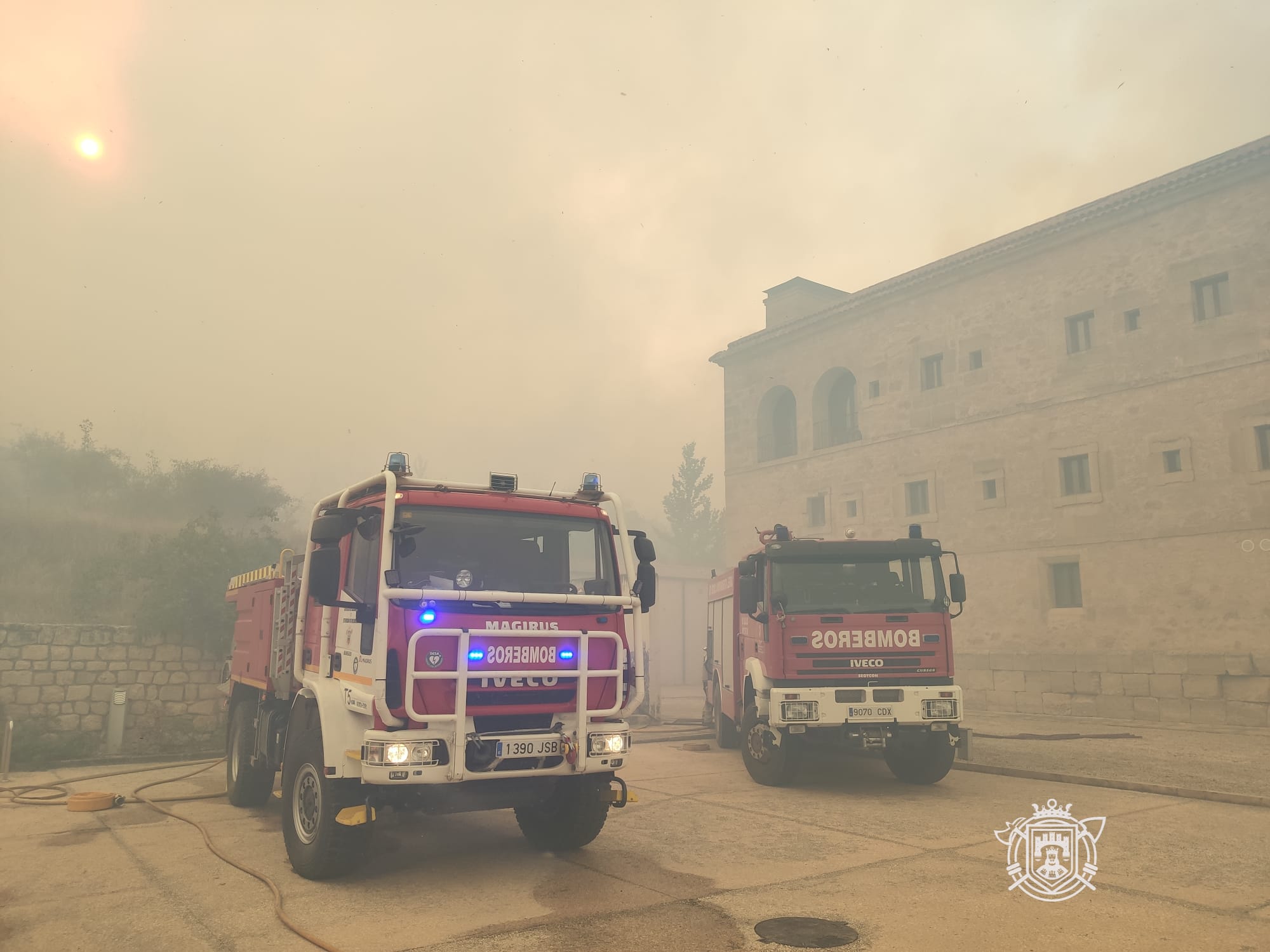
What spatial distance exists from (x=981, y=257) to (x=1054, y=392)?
16.2ft

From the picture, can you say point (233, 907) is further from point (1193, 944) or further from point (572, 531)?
point (1193, 944)

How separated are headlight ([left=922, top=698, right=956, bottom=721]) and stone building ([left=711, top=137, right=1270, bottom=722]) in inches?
558

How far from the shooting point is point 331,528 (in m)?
5.85

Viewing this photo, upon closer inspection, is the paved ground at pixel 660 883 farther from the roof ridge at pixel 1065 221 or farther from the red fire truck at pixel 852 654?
the roof ridge at pixel 1065 221

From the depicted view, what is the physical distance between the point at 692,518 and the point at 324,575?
233ft

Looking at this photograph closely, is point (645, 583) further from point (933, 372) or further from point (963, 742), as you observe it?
point (933, 372)

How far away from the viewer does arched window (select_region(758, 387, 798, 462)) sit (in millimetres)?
33531

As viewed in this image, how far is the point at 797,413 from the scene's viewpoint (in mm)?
31844

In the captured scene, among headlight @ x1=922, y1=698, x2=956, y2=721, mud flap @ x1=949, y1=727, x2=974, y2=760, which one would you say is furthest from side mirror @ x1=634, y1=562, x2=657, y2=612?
mud flap @ x1=949, y1=727, x2=974, y2=760

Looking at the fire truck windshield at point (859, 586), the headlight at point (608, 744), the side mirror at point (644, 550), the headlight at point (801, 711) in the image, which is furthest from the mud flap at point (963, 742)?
the headlight at point (608, 744)

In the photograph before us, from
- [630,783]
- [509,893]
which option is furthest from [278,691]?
[630,783]

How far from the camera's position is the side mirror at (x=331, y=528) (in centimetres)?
582

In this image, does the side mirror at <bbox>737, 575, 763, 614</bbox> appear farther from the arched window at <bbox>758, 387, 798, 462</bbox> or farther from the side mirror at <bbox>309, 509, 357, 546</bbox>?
the arched window at <bbox>758, 387, 798, 462</bbox>

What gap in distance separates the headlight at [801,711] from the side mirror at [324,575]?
5470 mm
